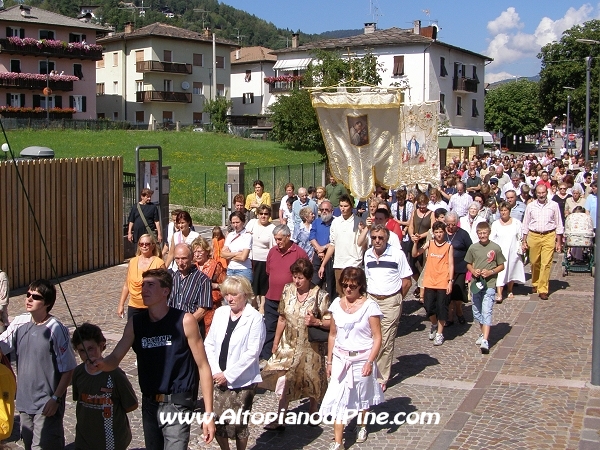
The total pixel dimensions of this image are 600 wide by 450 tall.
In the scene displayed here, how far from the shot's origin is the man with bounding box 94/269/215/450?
5125 mm

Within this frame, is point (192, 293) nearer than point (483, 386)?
Yes

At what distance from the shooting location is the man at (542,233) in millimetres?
13500

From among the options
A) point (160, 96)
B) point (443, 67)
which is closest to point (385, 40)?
point (443, 67)

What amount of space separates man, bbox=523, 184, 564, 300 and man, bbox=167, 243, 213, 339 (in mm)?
7942

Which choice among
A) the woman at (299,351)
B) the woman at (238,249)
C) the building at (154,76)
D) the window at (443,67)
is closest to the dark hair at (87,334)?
the woman at (299,351)

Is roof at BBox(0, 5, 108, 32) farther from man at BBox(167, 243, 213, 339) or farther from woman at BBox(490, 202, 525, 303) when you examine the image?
man at BBox(167, 243, 213, 339)

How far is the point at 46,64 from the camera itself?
63469mm

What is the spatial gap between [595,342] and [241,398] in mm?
4549

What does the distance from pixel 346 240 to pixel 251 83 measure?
8002 centimetres

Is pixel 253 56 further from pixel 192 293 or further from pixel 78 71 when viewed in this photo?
pixel 192 293

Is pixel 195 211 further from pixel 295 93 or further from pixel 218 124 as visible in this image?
pixel 218 124

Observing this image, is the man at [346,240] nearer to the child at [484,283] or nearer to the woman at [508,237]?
the child at [484,283]

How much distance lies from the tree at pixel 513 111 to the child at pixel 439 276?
80.2 metres

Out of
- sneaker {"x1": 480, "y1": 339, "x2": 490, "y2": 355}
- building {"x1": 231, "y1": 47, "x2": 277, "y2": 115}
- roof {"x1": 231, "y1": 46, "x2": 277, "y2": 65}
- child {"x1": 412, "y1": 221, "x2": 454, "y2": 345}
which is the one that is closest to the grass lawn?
child {"x1": 412, "y1": 221, "x2": 454, "y2": 345}
